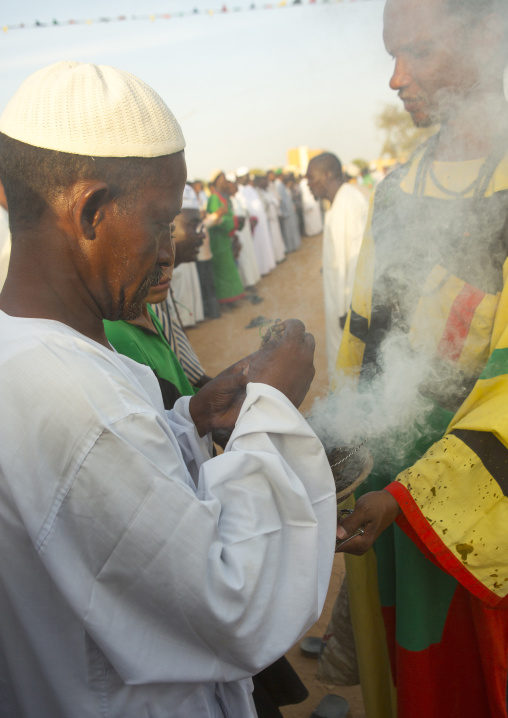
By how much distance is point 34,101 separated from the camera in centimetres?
115

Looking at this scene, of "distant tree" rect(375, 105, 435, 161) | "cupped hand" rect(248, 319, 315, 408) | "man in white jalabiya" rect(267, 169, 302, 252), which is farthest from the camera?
"man in white jalabiya" rect(267, 169, 302, 252)

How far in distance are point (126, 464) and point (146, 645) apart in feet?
1.20

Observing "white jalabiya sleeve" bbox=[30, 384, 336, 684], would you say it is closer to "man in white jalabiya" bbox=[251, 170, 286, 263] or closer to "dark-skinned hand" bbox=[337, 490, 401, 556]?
"dark-skinned hand" bbox=[337, 490, 401, 556]

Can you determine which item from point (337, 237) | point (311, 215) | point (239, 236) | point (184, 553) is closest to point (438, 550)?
point (184, 553)

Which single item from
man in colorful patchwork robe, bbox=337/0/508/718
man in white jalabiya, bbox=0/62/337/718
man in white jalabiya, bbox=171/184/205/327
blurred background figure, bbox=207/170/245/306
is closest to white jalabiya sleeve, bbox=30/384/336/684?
man in white jalabiya, bbox=0/62/337/718

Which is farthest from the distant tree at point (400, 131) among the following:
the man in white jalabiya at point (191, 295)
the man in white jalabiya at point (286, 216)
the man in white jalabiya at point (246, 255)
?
the man in white jalabiya at point (286, 216)

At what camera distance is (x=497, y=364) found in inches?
66.5

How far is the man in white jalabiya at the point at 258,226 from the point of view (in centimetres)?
1497

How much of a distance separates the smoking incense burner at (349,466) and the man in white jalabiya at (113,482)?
0.23 m

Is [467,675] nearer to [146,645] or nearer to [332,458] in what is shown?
[332,458]

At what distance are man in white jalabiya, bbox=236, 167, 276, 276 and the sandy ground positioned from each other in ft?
1.52

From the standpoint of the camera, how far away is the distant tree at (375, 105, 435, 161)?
2193 millimetres

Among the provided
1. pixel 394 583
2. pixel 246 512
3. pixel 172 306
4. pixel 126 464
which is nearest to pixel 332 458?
pixel 246 512

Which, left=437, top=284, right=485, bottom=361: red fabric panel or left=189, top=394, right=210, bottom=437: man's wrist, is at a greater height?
left=437, top=284, right=485, bottom=361: red fabric panel
